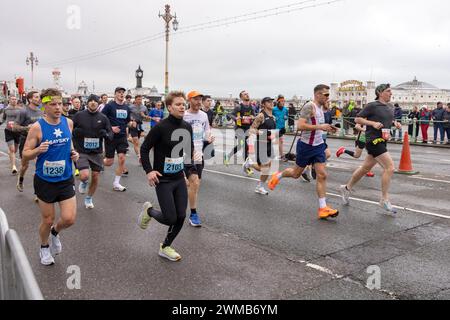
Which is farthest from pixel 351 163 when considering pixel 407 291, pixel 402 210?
pixel 407 291

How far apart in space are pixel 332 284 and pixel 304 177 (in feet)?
19.5

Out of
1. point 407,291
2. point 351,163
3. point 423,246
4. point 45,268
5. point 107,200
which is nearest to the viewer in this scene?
point 407,291

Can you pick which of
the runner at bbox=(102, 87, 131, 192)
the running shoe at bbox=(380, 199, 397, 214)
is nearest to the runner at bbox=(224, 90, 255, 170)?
the runner at bbox=(102, 87, 131, 192)

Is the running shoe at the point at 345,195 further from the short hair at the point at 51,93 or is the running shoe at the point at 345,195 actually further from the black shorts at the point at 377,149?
the short hair at the point at 51,93

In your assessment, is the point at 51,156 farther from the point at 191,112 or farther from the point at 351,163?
the point at 351,163

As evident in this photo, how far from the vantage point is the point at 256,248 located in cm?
529

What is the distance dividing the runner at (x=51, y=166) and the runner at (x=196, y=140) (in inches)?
66.2

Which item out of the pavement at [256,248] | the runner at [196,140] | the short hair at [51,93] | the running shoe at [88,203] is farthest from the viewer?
the running shoe at [88,203]

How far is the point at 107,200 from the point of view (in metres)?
7.97

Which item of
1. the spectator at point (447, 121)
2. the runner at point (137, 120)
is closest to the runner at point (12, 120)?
the runner at point (137, 120)

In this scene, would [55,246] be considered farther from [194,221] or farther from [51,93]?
[194,221]

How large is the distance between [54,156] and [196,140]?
2.59 meters

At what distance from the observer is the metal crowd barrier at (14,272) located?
6.62ft

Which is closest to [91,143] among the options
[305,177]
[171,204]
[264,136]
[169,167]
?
[169,167]
